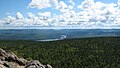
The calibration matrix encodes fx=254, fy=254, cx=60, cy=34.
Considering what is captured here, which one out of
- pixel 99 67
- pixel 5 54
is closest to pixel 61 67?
pixel 99 67

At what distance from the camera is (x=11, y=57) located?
49.5 meters

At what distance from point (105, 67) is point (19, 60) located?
151091 millimetres

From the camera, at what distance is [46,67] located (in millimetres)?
48094

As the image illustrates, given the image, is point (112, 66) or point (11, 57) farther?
point (112, 66)

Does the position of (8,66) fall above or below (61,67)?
above

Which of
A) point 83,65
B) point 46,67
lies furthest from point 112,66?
point 46,67

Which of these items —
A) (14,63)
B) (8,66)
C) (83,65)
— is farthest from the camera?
(83,65)

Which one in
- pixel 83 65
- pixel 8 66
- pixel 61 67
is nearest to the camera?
pixel 8 66

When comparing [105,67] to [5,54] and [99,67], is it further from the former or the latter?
[5,54]

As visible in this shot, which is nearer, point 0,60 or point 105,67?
point 0,60

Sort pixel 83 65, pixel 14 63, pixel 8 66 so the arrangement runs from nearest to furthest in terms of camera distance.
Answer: pixel 8 66, pixel 14 63, pixel 83 65

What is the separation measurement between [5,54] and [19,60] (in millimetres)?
3618

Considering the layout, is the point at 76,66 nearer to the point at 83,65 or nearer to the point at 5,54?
the point at 83,65

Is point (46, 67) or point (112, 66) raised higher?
point (46, 67)
